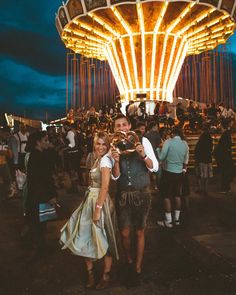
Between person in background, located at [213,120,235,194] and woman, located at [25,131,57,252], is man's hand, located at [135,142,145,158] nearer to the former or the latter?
woman, located at [25,131,57,252]

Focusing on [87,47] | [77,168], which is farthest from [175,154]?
[87,47]

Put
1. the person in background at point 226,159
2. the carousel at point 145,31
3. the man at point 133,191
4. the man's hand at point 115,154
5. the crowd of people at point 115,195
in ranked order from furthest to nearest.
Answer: the carousel at point 145,31, the person in background at point 226,159, the man at point 133,191, the crowd of people at point 115,195, the man's hand at point 115,154

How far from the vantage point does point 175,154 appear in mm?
5891

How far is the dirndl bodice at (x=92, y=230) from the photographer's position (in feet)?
11.3

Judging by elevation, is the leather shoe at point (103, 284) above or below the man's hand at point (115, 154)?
below

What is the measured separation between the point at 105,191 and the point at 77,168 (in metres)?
6.48

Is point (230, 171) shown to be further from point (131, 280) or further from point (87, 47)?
point (87, 47)

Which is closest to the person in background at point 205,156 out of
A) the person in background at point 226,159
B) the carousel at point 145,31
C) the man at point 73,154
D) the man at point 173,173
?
the person in background at point 226,159

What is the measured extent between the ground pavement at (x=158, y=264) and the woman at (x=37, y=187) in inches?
14.7

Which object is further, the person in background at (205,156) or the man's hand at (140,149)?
the person in background at (205,156)

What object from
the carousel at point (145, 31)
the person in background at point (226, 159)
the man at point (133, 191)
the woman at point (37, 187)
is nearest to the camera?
the man at point (133, 191)

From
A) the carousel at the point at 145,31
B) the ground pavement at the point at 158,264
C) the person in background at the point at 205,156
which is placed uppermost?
the carousel at the point at 145,31

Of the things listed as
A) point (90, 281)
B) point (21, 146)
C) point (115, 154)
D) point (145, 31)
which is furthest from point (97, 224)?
point (145, 31)

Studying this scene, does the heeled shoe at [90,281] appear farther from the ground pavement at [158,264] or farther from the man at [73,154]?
the man at [73,154]
